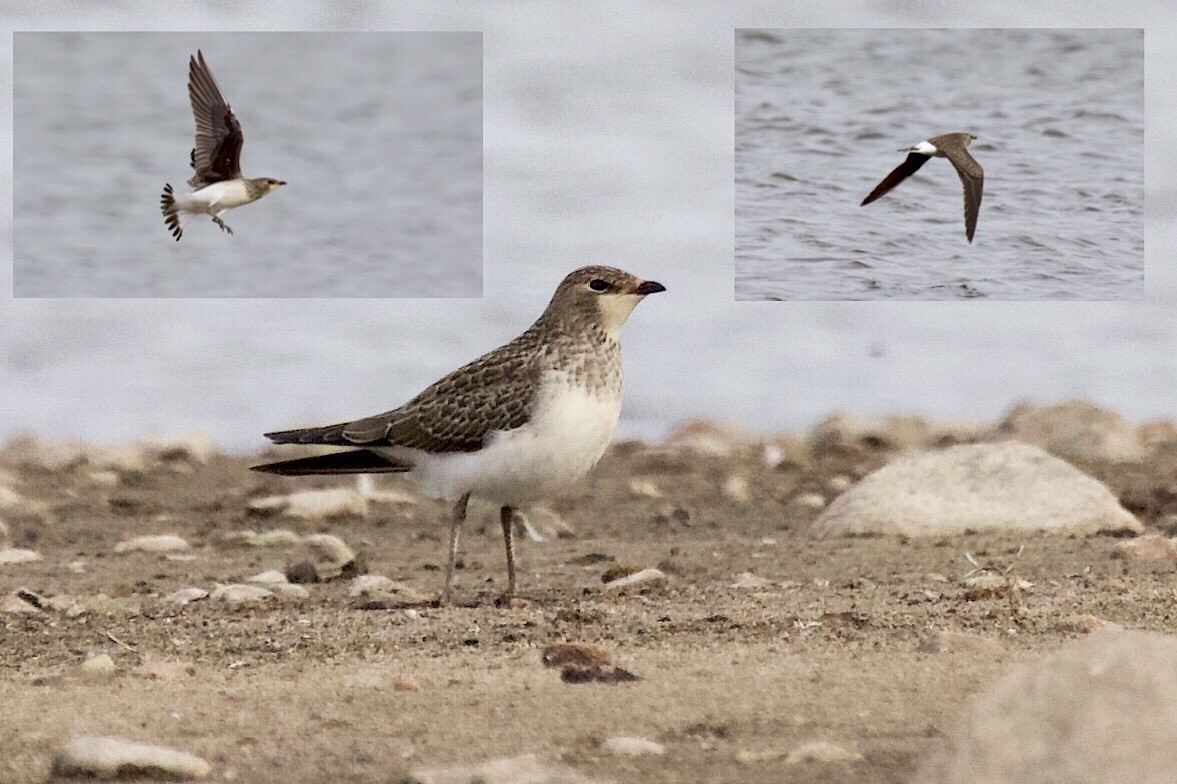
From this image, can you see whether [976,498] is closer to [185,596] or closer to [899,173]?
[899,173]

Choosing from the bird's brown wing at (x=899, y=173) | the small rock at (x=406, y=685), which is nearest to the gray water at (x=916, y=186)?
the bird's brown wing at (x=899, y=173)

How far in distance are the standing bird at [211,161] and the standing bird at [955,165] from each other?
3.11 metres

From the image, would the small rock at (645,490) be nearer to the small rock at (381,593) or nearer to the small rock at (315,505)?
the small rock at (315,505)

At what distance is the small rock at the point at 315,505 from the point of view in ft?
29.9

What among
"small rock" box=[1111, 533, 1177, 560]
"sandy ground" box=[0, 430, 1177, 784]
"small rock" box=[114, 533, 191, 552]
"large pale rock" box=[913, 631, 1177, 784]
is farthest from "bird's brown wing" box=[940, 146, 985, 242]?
"large pale rock" box=[913, 631, 1177, 784]

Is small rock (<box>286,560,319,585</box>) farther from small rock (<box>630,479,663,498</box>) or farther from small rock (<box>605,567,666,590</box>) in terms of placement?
small rock (<box>630,479,663,498</box>)

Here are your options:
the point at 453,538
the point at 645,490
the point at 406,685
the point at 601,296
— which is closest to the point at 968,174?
the point at 601,296

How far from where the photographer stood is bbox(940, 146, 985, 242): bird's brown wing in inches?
311

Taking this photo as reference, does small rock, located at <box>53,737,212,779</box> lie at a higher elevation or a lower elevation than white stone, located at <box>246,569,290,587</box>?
higher

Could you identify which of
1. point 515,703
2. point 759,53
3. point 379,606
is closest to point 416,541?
point 379,606

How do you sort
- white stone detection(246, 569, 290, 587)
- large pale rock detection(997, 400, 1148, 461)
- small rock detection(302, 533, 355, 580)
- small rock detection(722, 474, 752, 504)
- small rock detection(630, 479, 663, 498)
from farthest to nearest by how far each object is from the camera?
large pale rock detection(997, 400, 1148, 461)
small rock detection(630, 479, 663, 498)
small rock detection(722, 474, 752, 504)
small rock detection(302, 533, 355, 580)
white stone detection(246, 569, 290, 587)

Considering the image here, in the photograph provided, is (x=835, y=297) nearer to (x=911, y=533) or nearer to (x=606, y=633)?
(x=911, y=533)

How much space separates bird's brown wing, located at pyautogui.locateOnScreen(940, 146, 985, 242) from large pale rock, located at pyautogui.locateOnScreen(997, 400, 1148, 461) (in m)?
2.80

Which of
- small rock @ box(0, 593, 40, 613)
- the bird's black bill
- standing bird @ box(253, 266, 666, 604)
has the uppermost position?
standing bird @ box(253, 266, 666, 604)
